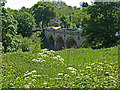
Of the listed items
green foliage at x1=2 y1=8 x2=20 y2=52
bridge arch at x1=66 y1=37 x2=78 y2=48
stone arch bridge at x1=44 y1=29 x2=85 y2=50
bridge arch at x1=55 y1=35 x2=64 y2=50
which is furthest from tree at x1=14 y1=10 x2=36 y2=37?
green foliage at x1=2 y1=8 x2=20 y2=52

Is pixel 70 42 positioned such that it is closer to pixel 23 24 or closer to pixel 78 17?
pixel 23 24

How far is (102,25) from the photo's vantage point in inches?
758

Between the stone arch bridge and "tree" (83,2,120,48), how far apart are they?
12859mm

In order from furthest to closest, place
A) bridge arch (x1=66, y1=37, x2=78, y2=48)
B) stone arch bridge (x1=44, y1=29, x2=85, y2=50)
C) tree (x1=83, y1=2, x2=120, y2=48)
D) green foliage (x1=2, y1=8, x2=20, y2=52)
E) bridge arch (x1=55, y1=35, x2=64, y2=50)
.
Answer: bridge arch (x1=55, y1=35, x2=64, y2=50) → bridge arch (x1=66, y1=37, x2=78, y2=48) → stone arch bridge (x1=44, y1=29, x2=85, y2=50) → tree (x1=83, y1=2, x2=120, y2=48) → green foliage (x1=2, y1=8, x2=20, y2=52)

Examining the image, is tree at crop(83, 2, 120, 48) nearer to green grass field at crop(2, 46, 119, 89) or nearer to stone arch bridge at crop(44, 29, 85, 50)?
green grass field at crop(2, 46, 119, 89)

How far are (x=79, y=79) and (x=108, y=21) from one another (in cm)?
1417

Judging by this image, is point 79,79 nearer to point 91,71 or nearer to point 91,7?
point 91,71

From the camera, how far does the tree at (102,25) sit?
18.9 metres

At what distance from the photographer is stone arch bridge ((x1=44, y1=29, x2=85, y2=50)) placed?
34.5 metres

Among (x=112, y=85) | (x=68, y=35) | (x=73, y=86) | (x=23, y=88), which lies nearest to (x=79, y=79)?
(x=73, y=86)

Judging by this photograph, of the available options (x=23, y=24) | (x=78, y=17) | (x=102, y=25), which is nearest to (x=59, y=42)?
(x=23, y=24)

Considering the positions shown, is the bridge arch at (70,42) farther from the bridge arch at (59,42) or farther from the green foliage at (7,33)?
the green foliage at (7,33)

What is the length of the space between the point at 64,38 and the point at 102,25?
2315cm

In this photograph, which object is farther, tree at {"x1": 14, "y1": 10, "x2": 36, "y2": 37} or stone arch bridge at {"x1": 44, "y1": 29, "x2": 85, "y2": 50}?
tree at {"x1": 14, "y1": 10, "x2": 36, "y2": 37}
